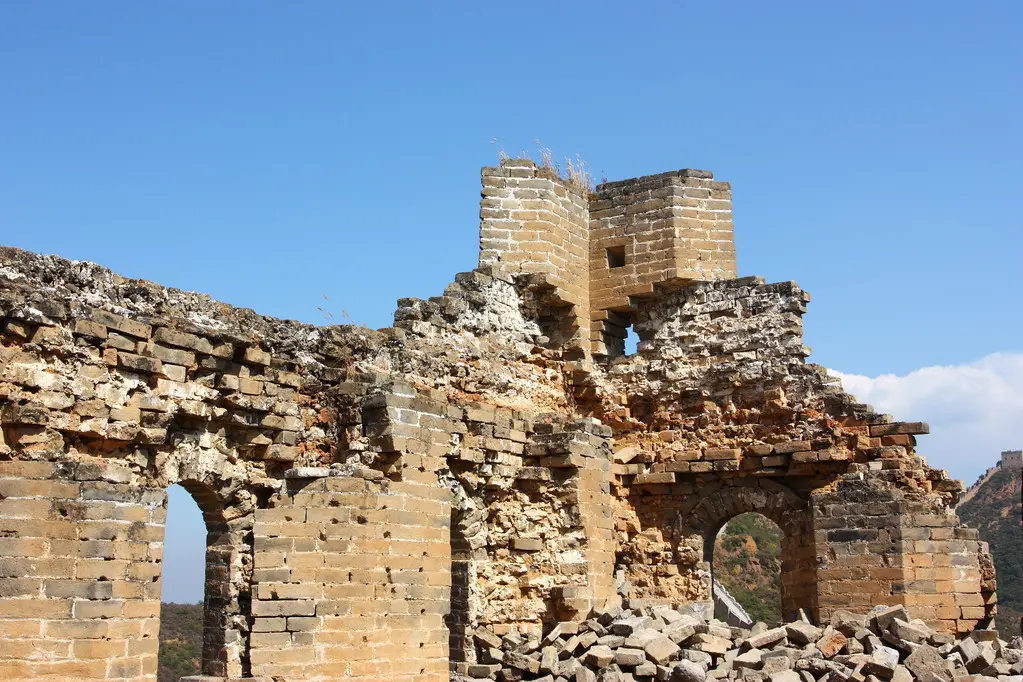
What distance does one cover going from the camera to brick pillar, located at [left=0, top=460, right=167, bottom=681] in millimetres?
8141

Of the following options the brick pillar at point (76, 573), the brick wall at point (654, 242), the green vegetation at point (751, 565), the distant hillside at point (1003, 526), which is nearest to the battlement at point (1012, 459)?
the distant hillside at point (1003, 526)

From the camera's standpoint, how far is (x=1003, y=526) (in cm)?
3011

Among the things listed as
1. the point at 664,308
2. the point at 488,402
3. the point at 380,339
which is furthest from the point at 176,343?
the point at 664,308

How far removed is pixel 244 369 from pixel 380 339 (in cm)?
187

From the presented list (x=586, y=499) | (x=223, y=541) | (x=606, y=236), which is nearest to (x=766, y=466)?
(x=586, y=499)

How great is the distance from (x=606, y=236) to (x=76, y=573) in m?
8.54

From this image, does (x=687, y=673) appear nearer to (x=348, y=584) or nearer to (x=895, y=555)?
(x=895, y=555)

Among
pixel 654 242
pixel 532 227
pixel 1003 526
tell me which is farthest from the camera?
pixel 1003 526

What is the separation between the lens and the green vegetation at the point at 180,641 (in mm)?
18484

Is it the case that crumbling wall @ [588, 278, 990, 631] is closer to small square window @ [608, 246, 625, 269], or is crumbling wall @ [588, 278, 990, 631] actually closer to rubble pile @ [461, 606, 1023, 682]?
small square window @ [608, 246, 625, 269]

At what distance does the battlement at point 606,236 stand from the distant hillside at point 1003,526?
12168 millimetres

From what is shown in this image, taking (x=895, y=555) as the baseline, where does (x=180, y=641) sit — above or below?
below

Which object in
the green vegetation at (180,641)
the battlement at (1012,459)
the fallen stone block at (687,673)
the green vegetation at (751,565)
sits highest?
the battlement at (1012,459)

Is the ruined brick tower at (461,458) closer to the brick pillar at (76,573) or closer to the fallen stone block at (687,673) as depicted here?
the brick pillar at (76,573)
